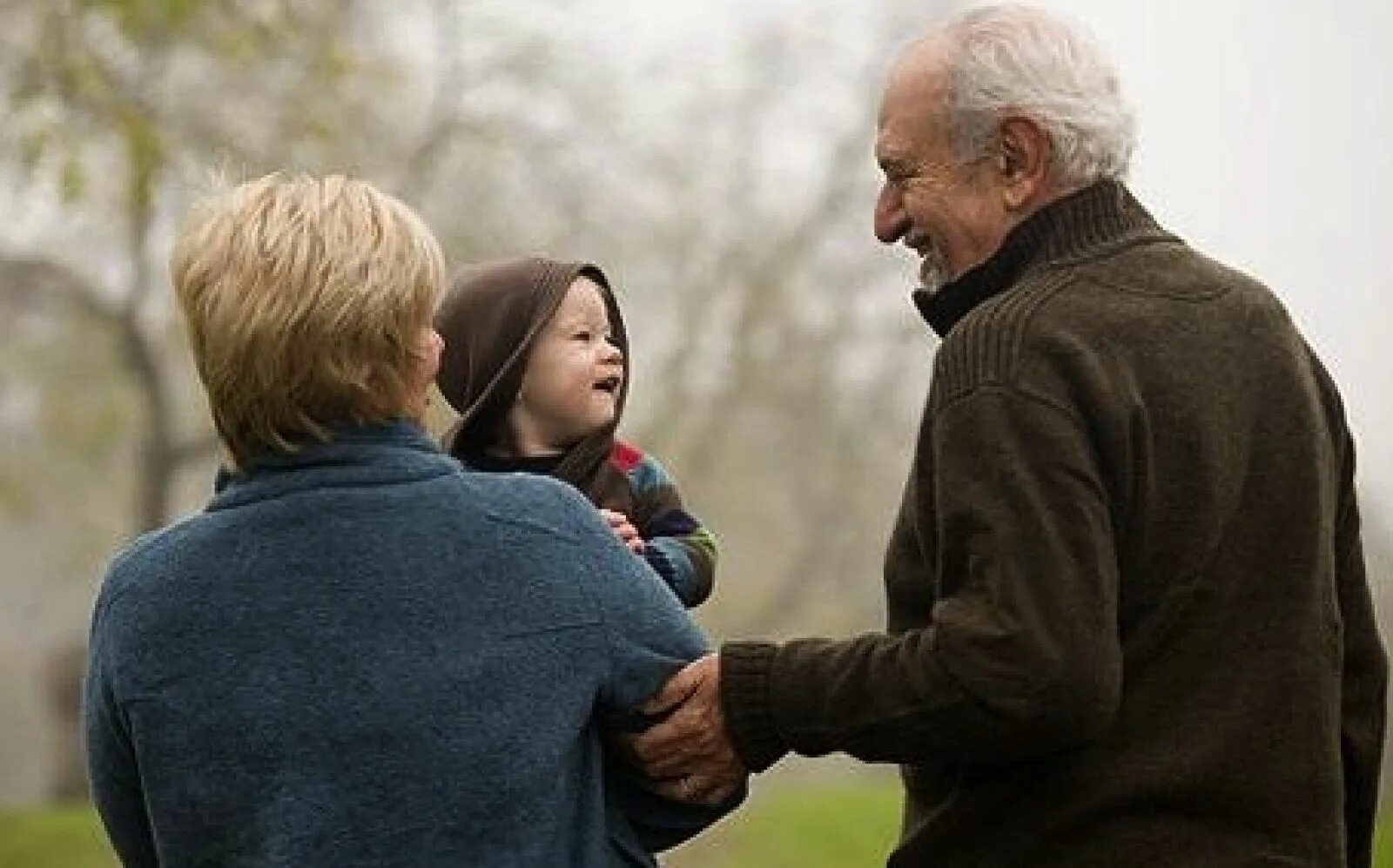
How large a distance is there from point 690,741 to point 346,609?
0.39m

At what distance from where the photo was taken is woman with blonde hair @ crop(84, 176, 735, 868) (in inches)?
104

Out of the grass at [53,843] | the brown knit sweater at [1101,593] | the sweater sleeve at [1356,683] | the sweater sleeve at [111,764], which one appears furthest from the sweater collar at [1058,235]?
Answer: the grass at [53,843]

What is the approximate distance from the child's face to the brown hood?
0.04 feet

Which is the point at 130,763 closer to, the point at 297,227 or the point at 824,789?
the point at 297,227

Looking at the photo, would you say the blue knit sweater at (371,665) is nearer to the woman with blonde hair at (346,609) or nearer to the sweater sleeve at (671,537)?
the woman with blonde hair at (346,609)

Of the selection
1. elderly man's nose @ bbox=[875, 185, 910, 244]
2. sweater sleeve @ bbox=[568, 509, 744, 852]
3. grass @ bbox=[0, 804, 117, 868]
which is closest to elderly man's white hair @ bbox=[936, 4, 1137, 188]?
elderly man's nose @ bbox=[875, 185, 910, 244]

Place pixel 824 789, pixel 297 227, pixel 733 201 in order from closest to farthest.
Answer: pixel 297 227 → pixel 824 789 → pixel 733 201

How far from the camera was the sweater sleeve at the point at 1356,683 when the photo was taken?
3.07 m

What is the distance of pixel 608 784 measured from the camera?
2846 millimetres

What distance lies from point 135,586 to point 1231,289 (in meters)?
1.17

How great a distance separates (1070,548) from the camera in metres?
2.62

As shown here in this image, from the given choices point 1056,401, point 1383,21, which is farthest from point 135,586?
point 1383,21

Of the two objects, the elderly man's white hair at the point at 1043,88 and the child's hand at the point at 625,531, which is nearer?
the elderly man's white hair at the point at 1043,88

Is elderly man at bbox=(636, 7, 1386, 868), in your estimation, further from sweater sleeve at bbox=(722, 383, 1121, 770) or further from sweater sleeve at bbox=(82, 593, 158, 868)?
sweater sleeve at bbox=(82, 593, 158, 868)
